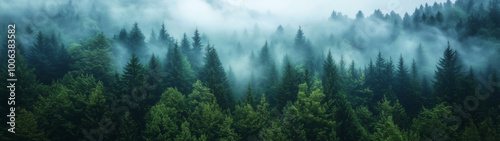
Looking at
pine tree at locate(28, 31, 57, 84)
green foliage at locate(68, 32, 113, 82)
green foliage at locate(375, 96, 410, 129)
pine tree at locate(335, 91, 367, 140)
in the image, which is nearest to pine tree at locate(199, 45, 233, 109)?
pine tree at locate(335, 91, 367, 140)

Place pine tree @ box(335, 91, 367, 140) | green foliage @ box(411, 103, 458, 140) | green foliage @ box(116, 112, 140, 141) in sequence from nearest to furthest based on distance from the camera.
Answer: green foliage @ box(116, 112, 140, 141) < pine tree @ box(335, 91, 367, 140) < green foliage @ box(411, 103, 458, 140)

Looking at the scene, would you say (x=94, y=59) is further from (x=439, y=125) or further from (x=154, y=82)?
(x=439, y=125)

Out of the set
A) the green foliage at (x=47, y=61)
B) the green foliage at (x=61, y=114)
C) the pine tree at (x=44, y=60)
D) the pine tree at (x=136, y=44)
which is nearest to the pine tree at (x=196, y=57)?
the pine tree at (x=136, y=44)

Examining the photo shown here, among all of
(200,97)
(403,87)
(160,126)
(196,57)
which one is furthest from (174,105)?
(403,87)

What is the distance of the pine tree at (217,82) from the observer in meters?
43.0

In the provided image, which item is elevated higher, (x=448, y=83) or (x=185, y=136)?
(x=448, y=83)

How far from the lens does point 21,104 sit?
3866cm

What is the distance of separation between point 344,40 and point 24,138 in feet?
352

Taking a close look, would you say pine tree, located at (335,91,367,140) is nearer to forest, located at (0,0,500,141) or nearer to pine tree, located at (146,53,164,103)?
forest, located at (0,0,500,141)

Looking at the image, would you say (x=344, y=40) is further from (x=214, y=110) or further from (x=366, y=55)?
(x=214, y=110)

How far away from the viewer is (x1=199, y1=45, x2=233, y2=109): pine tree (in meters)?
43.0

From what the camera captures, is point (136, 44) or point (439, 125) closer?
point (439, 125)

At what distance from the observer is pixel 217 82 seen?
159ft

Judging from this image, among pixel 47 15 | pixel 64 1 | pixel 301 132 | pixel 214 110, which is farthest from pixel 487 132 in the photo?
pixel 64 1
